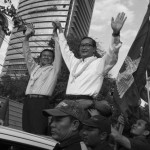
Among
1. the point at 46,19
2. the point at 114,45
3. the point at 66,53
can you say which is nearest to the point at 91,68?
the point at 114,45

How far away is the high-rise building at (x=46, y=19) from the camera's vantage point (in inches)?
3681

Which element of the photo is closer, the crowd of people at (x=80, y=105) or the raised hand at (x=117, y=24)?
the crowd of people at (x=80, y=105)

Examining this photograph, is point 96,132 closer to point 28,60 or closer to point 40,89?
point 40,89

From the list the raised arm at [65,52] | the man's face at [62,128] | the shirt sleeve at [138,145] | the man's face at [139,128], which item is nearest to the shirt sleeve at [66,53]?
the raised arm at [65,52]

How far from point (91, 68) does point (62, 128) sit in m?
2.00

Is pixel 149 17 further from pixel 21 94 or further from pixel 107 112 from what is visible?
pixel 21 94

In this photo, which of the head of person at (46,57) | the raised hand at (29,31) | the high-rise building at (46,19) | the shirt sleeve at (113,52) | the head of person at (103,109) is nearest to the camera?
the head of person at (103,109)

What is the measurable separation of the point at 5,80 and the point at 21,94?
15853mm

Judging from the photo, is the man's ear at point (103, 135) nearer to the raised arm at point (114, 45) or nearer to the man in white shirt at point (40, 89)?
the raised arm at point (114, 45)

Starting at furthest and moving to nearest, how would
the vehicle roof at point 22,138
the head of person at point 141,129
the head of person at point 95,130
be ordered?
the head of person at point 141,129 < the head of person at point 95,130 < the vehicle roof at point 22,138

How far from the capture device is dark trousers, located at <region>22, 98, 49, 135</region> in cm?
434

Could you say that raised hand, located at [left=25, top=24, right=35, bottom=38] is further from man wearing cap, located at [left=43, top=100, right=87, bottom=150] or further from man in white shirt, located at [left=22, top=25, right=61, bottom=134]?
man wearing cap, located at [left=43, top=100, right=87, bottom=150]

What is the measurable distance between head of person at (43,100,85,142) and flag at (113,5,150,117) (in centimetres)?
253

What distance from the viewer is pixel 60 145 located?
2.17 meters
